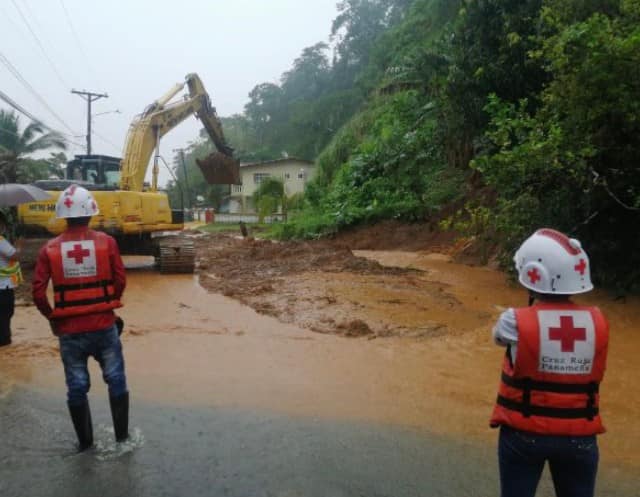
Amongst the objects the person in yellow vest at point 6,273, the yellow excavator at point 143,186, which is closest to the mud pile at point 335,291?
the yellow excavator at point 143,186

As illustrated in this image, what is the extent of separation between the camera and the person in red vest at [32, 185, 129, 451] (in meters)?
3.81

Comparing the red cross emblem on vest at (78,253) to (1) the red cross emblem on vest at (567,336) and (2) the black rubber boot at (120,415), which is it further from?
(1) the red cross emblem on vest at (567,336)

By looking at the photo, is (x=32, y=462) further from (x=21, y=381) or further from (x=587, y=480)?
(x=587, y=480)

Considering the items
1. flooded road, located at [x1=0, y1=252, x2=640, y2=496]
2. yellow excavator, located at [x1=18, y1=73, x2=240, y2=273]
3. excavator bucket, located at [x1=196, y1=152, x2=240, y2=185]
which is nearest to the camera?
flooded road, located at [x1=0, y1=252, x2=640, y2=496]

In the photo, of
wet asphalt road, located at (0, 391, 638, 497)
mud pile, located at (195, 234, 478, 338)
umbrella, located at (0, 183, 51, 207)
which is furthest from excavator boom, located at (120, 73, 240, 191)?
wet asphalt road, located at (0, 391, 638, 497)

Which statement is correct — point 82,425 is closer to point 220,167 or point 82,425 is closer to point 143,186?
point 143,186

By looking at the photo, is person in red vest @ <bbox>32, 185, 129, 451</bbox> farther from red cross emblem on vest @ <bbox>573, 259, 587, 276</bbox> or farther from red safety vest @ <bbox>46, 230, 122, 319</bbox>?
red cross emblem on vest @ <bbox>573, 259, 587, 276</bbox>

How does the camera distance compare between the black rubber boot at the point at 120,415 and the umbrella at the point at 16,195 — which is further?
the umbrella at the point at 16,195

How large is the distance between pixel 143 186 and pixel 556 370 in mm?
13682

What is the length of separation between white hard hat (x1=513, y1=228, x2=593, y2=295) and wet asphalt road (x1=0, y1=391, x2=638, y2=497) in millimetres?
1697

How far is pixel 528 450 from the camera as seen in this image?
2408 mm

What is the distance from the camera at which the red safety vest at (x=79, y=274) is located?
3795mm

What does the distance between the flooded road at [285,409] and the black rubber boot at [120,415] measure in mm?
125

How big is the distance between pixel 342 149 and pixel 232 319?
2186cm
